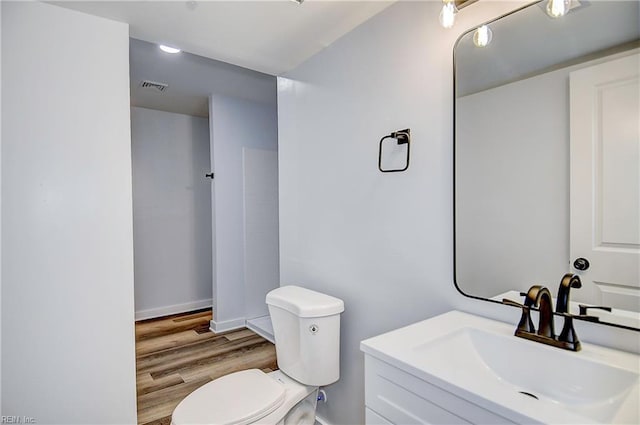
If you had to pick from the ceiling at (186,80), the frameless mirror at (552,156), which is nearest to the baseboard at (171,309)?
the ceiling at (186,80)

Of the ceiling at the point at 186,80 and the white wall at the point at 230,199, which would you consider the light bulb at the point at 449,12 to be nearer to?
the ceiling at the point at 186,80

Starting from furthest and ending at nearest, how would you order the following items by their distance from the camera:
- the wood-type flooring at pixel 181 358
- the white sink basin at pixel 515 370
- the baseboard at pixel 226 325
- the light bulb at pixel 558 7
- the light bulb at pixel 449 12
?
1. the baseboard at pixel 226 325
2. the wood-type flooring at pixel 181 358
3. the light bulb at pixel 449 12
4. the light bulb at pixel 558 7
5. the white sink basin at pixel 515 370

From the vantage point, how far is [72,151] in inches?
64.0

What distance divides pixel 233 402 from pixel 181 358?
1.71 m

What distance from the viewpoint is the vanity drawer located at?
32.3 inches

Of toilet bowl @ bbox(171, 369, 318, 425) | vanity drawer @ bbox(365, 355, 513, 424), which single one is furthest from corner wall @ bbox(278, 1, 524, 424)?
vanity drawer @ bbox(365, 355, 513, 424)

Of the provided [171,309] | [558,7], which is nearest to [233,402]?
[558,7]

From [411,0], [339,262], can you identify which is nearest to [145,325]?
[339,262]

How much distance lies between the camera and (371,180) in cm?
170

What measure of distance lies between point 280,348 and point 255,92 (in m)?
2.47

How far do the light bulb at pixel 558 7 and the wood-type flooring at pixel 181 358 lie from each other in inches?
105

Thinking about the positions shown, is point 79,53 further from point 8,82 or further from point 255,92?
point 255,92

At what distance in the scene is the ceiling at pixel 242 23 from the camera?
62.2 inches

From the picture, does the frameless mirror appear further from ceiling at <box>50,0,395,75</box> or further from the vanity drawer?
ceiling at <box>50,0,395,75</box>
